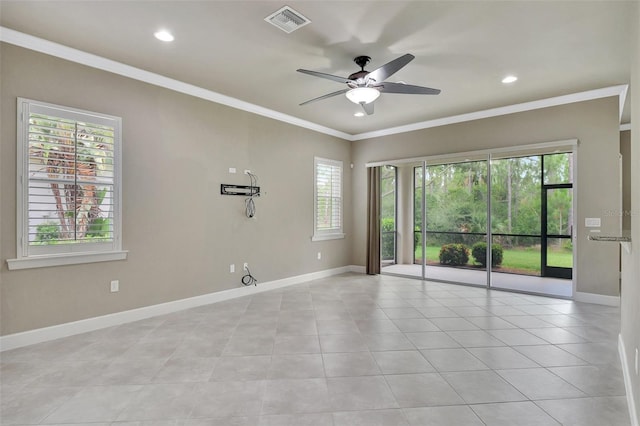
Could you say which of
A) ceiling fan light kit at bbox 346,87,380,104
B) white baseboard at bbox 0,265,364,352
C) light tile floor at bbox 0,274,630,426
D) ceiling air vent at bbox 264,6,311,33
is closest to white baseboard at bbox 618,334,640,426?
light tile floor at bbox 0,274,630,426

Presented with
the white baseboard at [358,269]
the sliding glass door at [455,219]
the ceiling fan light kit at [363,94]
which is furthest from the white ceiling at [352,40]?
the white baseboard at [358,269]

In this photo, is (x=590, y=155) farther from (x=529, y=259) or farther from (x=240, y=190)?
(x=240, y=190)

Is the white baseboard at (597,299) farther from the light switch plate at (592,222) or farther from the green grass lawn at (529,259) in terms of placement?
the green grass lawn at (529,259)

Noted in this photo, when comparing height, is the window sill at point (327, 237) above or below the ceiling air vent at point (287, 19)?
below

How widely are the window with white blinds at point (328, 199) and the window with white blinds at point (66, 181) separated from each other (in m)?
3.68

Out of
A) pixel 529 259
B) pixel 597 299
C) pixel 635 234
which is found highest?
pixel 635 234

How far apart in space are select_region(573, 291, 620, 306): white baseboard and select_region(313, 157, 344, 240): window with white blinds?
422 cm

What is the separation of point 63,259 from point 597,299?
22.9 feet

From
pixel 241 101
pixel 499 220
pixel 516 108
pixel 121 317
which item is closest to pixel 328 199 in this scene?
pixel 241 101

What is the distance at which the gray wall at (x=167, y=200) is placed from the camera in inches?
129

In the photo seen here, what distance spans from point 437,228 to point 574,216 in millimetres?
2238

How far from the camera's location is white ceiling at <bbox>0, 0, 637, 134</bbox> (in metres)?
2.83

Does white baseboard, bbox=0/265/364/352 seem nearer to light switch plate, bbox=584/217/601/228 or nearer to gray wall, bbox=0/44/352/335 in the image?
gray wall, bbox=0/44/352/335

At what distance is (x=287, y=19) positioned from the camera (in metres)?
2.96
